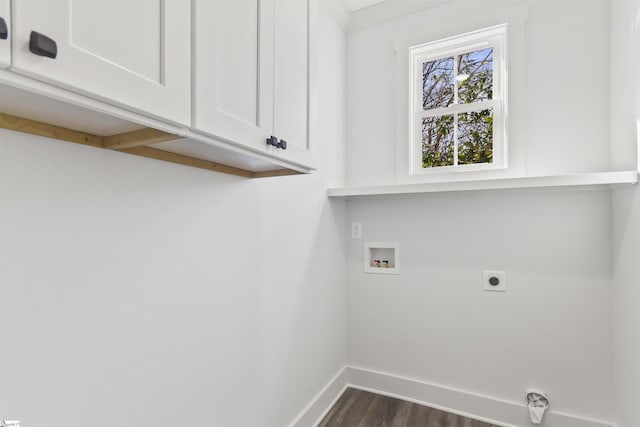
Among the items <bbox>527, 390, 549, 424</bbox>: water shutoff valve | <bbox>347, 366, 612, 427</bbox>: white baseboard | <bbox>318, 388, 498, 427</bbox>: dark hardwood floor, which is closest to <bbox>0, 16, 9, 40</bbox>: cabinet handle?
<bbox>318, 388, 498, 427</bbox>: dark hardwood floor

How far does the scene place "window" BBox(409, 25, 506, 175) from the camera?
2.11 metres

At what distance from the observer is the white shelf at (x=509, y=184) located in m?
1.55

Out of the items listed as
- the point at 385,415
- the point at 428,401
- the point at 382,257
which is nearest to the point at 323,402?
the point at 385,415

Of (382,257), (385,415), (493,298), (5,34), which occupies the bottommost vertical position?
(385,415)

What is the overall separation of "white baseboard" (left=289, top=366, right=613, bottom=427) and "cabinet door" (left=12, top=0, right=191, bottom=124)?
180 cm

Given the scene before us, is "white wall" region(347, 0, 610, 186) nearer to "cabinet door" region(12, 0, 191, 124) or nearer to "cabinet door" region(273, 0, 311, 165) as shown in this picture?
"cabinet door" region(273, 0, 311, 165)

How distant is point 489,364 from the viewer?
2.07 meters

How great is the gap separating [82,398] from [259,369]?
32.2 inches

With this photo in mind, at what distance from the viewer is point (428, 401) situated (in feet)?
7.22

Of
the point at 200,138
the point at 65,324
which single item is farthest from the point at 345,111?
the point at 65,324

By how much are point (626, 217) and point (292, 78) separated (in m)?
1.69

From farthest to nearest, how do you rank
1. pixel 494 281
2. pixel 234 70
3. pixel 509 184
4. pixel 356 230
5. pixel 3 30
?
1. pixel 356 230
2. pixel 494 281
3. pixel 509 184
4. pixel 234 70
5. pixel 3 30

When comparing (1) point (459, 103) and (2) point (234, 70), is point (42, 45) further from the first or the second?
(1) point (459, 103)

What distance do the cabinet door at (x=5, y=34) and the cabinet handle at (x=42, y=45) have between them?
0.03m
